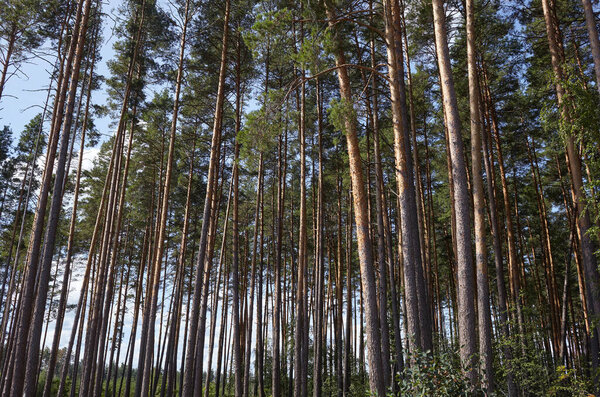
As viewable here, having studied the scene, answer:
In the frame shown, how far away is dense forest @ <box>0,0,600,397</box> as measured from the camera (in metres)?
7.40

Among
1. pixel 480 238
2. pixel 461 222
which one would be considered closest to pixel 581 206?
pixel 480 238

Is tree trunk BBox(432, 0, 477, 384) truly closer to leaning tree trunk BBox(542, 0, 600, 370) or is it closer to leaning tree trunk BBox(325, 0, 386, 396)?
leaning tree trunk BBox(325, 0, 386, 396)

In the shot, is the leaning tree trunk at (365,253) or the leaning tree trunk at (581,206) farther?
the leaning tree trunk at (581,206)

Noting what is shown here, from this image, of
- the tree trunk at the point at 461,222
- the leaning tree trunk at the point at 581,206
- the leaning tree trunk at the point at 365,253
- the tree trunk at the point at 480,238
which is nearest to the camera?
the tree trunk at the point at 461,222

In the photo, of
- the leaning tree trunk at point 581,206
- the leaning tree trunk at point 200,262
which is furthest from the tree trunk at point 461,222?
the leaning tree trunk at point 200,262

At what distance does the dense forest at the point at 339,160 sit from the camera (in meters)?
7.40

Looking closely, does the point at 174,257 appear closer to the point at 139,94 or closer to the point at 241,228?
the point at 241,228

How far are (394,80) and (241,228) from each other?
17283 mm

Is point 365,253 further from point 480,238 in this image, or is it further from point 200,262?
point 200,262

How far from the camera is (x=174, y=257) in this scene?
26344 mm

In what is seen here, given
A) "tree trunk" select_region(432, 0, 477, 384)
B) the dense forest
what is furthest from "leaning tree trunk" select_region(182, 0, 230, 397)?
"tree trunk" select_region(432, 0, 477, 384)

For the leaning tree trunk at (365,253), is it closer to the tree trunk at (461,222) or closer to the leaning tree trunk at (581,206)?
the tree trunk at (461,222)

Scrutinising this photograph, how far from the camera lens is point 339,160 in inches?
734

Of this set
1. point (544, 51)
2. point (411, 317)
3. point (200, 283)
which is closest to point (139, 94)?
point (200, 283)
